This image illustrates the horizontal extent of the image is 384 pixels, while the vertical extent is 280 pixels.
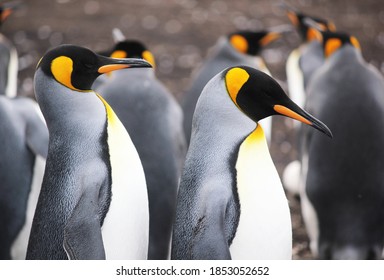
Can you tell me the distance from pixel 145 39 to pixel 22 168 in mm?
2302

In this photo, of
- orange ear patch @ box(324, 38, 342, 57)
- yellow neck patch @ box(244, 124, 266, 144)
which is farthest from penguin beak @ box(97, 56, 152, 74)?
orange ear patch @ box(324, 38, 342, 57)

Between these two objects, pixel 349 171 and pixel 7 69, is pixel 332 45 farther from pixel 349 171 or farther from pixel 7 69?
pixel 7 69

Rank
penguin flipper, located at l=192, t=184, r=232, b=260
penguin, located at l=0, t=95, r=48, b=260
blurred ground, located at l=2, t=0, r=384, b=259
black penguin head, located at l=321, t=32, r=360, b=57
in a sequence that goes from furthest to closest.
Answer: blurred ground, located at l=2, t=0, r=384, b=259 < black penguin head, located at l=321, t=32, r=360, b=57 < penguin, located at l=0, t=95, r=48, b=260 < penguin flipper, located at l=192, t=184, r=232, b=260

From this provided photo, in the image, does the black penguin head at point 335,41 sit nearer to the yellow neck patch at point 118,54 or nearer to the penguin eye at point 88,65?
the yellow neck patch at point 118,54

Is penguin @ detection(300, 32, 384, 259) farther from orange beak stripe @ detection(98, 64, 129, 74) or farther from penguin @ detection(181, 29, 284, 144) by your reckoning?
orange beak stripe @ detection(98, 64, 129, 74)

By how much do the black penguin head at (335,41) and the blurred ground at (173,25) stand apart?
0.78 meters

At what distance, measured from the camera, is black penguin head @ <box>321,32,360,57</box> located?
7.13 feet

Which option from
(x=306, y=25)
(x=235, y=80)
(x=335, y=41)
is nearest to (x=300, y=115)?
(x=235, y=80)

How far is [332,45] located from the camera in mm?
2225

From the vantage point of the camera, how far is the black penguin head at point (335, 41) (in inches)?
85.5

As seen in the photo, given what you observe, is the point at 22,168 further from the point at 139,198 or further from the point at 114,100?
the point at 139,198

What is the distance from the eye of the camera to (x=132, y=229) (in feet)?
4.69

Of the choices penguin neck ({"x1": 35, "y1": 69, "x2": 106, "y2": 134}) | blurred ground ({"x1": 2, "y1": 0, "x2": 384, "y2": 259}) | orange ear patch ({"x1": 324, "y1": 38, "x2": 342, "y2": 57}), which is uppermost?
penguin neck ({"x1": 35, "y1": 69, "x2": 106, "y2": 134})

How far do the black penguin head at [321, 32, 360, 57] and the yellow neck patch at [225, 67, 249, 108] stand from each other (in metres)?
0.87
